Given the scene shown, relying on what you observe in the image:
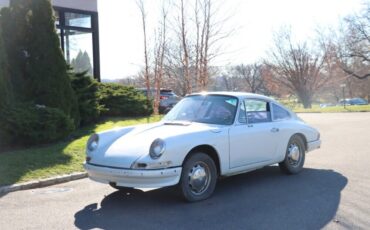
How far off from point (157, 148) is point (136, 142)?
458 mm

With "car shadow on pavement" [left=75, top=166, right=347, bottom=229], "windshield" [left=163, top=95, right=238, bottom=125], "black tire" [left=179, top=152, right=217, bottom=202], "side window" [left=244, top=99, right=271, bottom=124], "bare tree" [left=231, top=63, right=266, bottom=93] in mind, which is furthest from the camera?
"bare tree" [left=231, top=63, right=266, bottom=93]

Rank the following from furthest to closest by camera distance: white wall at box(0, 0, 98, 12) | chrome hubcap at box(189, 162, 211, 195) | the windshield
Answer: white wall at box(0, 0, 98, 12)
the windshield
chrome hubcap at box(189, 162, 211, 195)

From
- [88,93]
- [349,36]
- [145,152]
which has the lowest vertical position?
[145,152]

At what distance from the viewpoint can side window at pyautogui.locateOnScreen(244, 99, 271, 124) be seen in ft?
23.9

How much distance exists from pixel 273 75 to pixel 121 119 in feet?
172

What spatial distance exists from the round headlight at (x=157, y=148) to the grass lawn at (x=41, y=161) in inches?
113

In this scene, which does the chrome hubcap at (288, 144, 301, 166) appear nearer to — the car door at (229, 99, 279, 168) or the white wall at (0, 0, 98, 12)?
the car door at (229, 99, 279, 168)

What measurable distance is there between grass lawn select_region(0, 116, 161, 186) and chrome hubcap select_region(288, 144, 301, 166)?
12.4ft

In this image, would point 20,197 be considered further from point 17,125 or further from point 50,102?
point 50,102

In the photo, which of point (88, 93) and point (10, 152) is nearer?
point (10, 152)

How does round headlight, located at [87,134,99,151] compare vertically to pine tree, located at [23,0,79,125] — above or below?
below

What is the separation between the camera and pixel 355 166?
347 inches

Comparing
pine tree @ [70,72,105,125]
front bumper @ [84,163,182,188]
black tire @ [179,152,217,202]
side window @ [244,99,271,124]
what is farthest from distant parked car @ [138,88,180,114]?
front bumper @ [84,163,182,188]

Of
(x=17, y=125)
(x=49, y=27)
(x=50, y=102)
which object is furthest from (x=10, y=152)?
(x=49, y=27)
